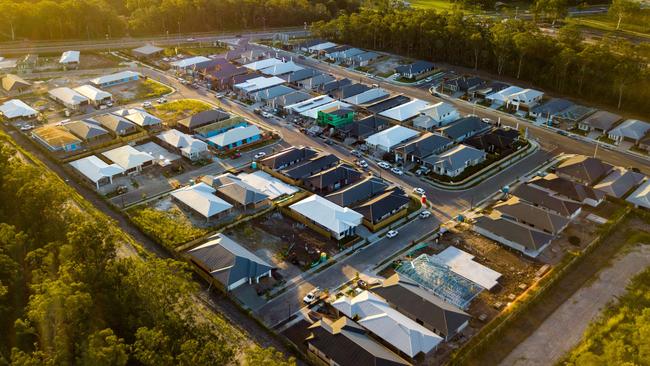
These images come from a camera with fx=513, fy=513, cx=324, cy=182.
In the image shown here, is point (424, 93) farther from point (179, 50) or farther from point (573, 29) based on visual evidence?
point (179, 50)

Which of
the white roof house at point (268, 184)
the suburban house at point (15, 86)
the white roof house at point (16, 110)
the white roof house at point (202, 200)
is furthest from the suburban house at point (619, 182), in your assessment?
the suburban house at point (15, 86)

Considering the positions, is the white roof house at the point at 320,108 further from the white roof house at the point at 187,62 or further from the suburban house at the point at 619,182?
the suburban house at the point at 619,182

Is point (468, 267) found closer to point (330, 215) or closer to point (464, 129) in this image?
point (330, 215)

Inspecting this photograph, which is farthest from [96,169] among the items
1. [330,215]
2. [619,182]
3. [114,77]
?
[619,182]

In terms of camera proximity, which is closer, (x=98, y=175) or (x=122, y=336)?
(x=122, y=336)

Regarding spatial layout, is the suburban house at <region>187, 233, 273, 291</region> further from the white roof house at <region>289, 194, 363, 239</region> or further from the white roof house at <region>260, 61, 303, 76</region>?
the white roof house at <region>260, 61, 303, 76</region>

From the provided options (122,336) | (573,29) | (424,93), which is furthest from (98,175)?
(573,29)

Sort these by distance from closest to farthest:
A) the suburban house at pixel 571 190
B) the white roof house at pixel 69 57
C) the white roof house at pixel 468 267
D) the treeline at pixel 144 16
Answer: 1. the white roof house at pixel 468 267
2. the suburban house at pixel 571 190
3. the white roof house at pixel 69 57
4. the treeline at pixel 144 16
